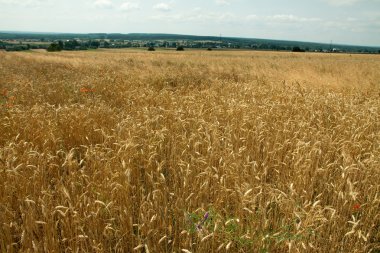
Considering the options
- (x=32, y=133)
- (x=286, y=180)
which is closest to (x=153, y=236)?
(x=286, y=180)

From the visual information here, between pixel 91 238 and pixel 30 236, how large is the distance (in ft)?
1.39

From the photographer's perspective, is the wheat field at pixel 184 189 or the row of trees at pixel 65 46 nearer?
the wheat field at pixel 184 189

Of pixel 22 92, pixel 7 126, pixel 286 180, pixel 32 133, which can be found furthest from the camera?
pixel 22 92

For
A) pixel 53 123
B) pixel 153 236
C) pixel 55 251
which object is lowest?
pixel 55 251

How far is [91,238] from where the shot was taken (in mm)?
2186

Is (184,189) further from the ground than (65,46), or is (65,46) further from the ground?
(65,46)

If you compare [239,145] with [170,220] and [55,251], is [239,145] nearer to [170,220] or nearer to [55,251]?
[170,220]

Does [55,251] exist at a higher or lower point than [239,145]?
lower

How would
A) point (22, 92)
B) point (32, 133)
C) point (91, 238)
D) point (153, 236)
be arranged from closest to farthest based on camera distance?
point (153, 236), point (91, 238), point (32, 133), point (22, 92)

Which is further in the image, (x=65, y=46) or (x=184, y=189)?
(x=65, y=46)

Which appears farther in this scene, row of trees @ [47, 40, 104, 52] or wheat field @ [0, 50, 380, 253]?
row of trees @ [47, 40, 104, 52]

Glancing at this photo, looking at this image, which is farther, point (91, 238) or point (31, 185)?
point (31, 185)

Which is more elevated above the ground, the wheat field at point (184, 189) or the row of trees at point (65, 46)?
the row of trees at point (65, 46)

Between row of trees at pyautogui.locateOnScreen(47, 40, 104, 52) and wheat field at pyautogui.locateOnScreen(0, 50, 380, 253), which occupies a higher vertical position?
row of trees at pyautogui.locateOnScreen(47, 40, 104, 52)
